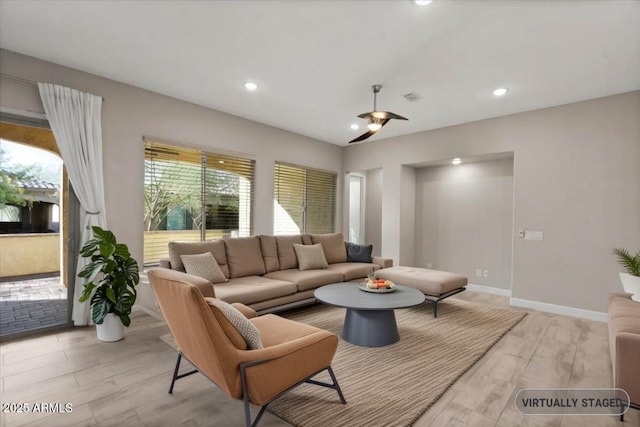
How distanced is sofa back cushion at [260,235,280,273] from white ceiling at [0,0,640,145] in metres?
2.03

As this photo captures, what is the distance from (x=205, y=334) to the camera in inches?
63.9

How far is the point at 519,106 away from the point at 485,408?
403 cm

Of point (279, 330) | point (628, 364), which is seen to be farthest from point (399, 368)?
point (628, 364)

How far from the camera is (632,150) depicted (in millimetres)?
3787

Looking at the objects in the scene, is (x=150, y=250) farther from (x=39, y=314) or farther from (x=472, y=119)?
(x=472, y=119)

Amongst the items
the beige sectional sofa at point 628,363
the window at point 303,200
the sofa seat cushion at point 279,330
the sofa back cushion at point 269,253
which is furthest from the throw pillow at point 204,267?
the beige sectional sofa at point 628,363

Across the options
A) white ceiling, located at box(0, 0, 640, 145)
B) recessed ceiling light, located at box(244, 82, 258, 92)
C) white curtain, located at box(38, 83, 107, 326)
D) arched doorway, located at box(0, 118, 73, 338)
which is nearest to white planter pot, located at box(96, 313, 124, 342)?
white curtain, located at box(38, 83, 107, 326)

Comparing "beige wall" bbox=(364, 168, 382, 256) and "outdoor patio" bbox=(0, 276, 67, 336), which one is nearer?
"outdoor patio" bbox=(0, 276, 67, 336)

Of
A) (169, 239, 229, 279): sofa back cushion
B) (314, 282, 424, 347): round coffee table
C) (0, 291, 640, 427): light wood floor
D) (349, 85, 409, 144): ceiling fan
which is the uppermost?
(349, 85, 409, 144): ceiling fan

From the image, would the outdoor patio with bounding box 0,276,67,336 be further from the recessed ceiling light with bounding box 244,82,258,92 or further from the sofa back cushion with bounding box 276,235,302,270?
the recessed ceiling light with bounding box 244,82,258,92

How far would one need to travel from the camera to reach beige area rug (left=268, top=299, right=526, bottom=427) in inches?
78.6

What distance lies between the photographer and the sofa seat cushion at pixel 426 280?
13.1 feet

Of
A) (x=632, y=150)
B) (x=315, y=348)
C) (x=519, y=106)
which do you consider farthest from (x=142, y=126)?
(x=632, y=150)

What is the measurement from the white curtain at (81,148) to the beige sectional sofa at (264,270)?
0.82 m
